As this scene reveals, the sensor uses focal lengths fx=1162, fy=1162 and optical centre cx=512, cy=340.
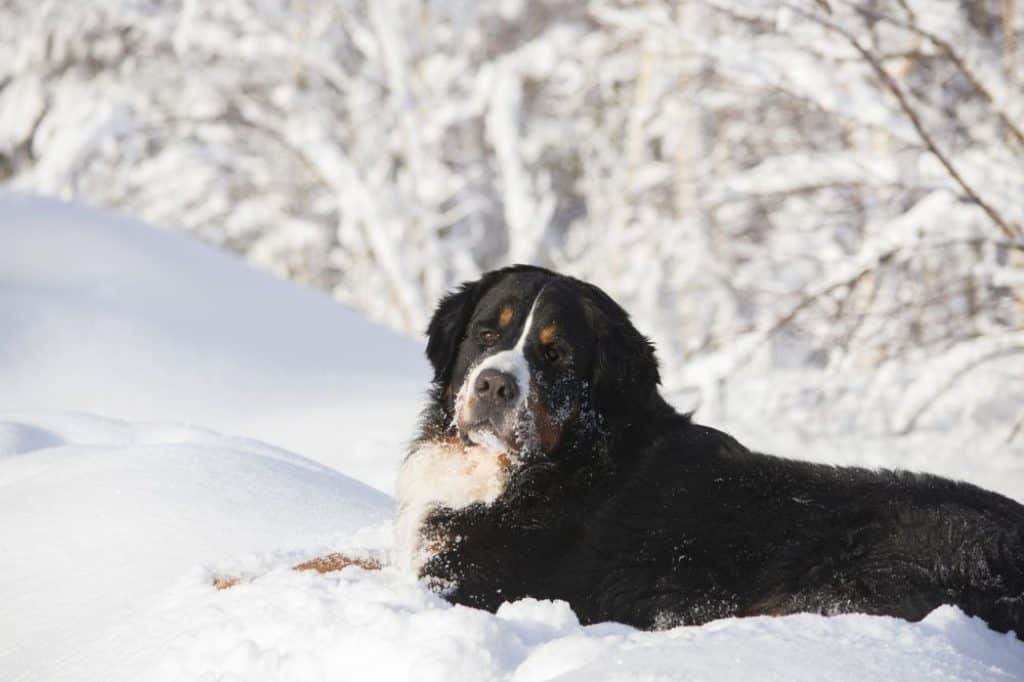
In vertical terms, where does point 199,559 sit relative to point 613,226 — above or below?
below

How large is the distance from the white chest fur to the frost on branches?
459 cm

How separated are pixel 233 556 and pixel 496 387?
101 cm

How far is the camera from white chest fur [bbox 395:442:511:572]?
12.6 feet

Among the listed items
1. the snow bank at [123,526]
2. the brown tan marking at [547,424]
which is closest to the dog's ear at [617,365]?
the brown tan marking at [547,424]

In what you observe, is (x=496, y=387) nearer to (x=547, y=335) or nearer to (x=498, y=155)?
(x=547, y=335)

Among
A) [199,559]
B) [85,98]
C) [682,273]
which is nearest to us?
[199,559]

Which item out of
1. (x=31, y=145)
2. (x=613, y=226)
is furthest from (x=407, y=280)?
(x=31, y=145)

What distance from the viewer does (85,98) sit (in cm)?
1981

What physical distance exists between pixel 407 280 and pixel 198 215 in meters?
6.85

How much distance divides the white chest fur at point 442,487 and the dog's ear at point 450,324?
12.0 inches

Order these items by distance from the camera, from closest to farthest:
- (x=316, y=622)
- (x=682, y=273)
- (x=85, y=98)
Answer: (x=316, y=622), (x=682, y=273), (x=85, y=98)

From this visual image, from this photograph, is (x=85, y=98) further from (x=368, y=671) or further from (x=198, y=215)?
(x=368, y=671)

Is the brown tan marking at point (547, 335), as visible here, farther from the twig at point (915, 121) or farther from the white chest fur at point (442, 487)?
the twig at point (915, 121)

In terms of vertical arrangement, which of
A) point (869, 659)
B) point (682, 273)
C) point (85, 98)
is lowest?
point (869, 659)
